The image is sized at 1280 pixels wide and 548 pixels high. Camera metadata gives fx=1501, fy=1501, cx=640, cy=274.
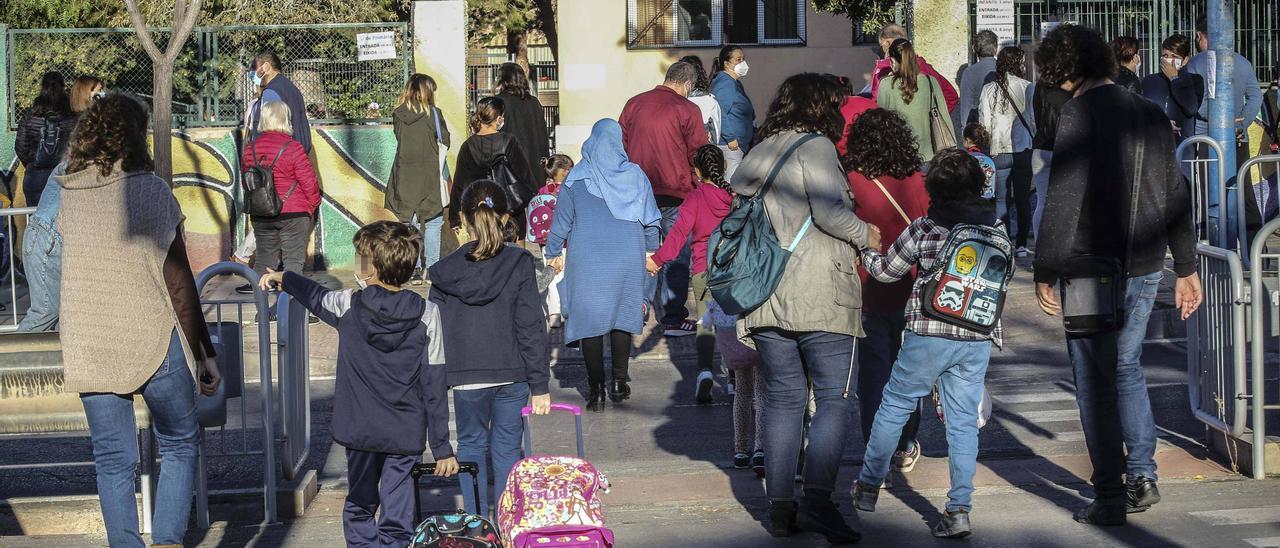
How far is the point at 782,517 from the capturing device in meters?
Answer: 6.41

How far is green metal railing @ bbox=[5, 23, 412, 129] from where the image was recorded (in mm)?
15516

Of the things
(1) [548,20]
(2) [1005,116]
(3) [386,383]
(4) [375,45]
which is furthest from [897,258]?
(1) [548,20]

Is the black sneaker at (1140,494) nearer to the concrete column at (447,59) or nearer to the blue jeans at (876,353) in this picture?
the blue jeans at (876,353)

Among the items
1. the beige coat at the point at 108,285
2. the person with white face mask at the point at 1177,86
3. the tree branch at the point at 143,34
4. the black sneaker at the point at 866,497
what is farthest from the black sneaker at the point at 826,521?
the tree branch at the point at 143,34

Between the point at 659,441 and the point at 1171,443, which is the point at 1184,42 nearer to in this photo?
the point at 1171,443

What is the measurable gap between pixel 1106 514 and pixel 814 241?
1756mm

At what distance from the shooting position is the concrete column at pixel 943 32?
15422mm

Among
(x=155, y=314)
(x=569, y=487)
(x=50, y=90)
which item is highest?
(x=50, y=90)

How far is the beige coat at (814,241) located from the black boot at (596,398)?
3.09m

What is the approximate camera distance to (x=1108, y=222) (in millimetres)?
6281

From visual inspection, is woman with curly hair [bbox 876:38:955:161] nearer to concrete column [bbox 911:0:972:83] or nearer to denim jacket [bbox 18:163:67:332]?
concrete column [bbox 911:0:972:83]

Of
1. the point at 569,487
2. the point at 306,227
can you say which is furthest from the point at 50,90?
the point at 569,487

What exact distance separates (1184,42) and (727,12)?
31.4 ft

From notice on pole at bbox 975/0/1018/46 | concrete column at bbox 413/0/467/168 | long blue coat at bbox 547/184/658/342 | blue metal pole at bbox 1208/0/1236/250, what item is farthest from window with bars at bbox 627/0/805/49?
long blue coat at bbox 547/184/658/342
